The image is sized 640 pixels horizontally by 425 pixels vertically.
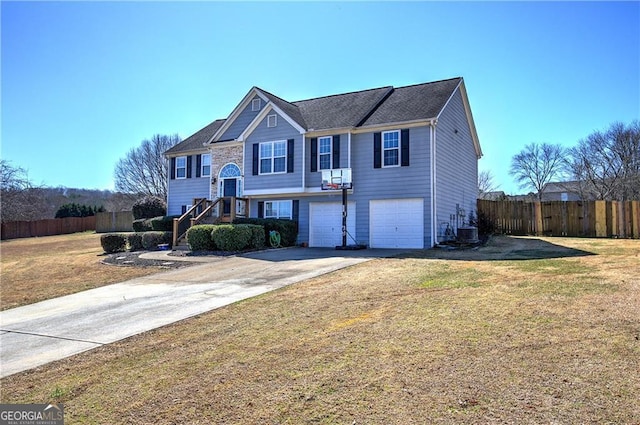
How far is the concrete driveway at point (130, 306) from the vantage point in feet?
22.1

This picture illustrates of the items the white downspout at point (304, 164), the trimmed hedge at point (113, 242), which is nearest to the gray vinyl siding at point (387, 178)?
the white downspout at point (304, 164)

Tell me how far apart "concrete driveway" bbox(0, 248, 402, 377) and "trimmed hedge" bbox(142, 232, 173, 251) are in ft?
21.6

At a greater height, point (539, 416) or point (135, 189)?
point (135, 189)

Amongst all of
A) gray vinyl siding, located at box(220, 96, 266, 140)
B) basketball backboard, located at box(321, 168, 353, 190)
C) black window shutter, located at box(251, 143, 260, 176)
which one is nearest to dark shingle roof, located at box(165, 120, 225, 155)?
gray vinyl siding, located at box(220, 96, 266, 140)

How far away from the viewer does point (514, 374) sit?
4.12 m

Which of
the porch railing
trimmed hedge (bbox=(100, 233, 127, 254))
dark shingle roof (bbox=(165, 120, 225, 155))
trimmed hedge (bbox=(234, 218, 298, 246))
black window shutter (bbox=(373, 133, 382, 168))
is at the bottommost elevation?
trimmed hedge (bbox=(100, 233, 127, 254))

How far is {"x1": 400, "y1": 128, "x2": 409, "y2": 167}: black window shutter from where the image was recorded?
18562 millimetres

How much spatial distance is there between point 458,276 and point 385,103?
1334 centimetres

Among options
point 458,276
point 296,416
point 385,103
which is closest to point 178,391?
point 296,416

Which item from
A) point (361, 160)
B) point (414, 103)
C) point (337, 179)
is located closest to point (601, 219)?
point (414, 103)

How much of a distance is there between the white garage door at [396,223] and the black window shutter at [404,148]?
5.26ft

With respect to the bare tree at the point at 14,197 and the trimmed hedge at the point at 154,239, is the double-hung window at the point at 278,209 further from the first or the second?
the bare tree at the point at 14,197

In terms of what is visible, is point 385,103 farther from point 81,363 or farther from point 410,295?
point 81,363

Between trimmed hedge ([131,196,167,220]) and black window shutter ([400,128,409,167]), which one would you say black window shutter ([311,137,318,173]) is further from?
trimmed hedge ([131,196,167,220])
